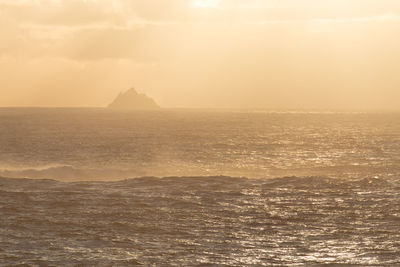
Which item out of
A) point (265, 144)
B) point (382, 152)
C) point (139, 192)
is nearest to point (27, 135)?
point (265, 144)

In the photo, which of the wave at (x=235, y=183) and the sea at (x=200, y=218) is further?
the wave at (x=235, y=183)

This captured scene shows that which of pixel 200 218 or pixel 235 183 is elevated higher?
pixel 235 183

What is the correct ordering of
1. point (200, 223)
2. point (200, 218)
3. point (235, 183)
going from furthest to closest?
point (235, 183), point (200, 218), point (200, 223)

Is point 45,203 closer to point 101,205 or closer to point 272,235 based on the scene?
point 101,205

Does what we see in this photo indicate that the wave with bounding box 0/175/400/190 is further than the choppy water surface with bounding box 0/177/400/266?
Yes

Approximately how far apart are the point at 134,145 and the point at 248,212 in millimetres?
76154

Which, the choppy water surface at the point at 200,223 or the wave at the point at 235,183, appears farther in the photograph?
the wave at the point at 235,183

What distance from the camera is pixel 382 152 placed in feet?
344

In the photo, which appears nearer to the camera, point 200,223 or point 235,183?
point 200,223

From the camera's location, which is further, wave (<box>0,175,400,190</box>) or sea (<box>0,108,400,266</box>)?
wave (<box>0,175,400,190</box>)

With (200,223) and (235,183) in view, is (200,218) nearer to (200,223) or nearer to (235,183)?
(200,223)

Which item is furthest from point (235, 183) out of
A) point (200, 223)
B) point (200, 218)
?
point (200, 223)

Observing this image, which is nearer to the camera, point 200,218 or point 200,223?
point 200,223

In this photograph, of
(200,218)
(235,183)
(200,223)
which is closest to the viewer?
(200,223)
